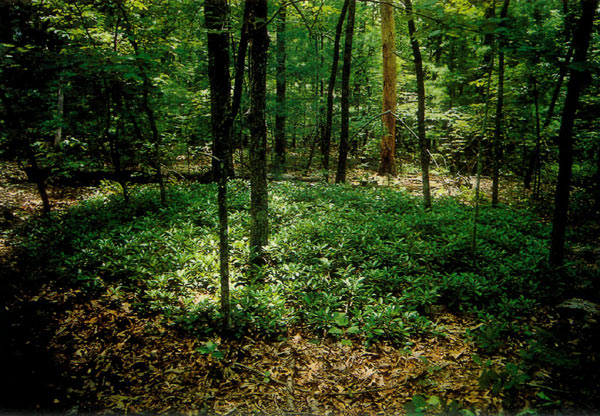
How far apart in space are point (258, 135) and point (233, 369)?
12.6 ft

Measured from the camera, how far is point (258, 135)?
18.3ft

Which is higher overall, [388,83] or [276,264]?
[388,83]

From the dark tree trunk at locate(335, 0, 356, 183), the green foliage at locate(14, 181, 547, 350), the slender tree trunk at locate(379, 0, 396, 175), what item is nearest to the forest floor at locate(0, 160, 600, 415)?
the green foliage at locate(14, 181, 547, 350)

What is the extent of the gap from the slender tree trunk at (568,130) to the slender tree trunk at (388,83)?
7275 mm

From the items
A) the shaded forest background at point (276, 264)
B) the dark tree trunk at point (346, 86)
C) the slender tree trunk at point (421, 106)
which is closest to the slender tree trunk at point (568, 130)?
the shaded forest background at point (276, 264)

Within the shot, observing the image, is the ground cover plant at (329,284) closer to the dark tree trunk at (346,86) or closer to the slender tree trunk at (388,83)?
the dark tree trunk at (346,86)

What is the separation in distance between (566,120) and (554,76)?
6967 millimetres

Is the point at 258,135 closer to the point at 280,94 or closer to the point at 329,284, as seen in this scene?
the point at 329,284

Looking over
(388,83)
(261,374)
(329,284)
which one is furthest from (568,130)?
(388,83)

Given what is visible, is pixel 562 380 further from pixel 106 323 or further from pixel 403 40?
pixel 403 40

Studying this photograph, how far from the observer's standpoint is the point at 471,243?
260 inches

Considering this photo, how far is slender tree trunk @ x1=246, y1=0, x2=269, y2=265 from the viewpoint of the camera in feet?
17.3

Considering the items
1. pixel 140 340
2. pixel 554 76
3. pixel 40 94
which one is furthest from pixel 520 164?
pixel 40 94

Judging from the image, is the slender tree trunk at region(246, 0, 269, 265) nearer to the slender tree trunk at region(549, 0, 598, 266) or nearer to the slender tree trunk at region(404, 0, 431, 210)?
the slender tree trunk at region(404, 0, 431, 210)
